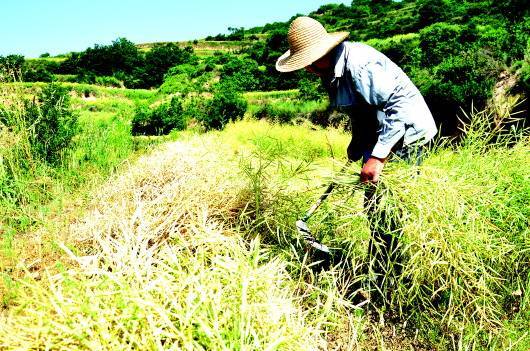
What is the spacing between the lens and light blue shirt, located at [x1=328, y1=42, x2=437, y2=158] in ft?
7.18

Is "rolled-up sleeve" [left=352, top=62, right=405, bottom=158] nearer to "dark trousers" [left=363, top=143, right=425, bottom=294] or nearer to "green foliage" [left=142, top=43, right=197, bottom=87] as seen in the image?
"dark trousers" [left=363, top=143, right=425, bottom=294]

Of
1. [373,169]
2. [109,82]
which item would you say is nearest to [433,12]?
[373,169]

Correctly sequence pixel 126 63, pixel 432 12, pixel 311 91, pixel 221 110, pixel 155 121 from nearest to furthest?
pixel 155 121 < pixel 221 110 < pixel 311 91 < pixel 432 12 < pixel 126 63

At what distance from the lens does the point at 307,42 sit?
93.5 inches

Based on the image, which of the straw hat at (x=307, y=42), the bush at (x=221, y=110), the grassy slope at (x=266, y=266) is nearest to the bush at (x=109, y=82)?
the bush at (x=221, y=110)

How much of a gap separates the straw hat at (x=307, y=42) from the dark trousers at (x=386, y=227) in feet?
2.20

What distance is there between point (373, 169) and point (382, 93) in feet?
1.28

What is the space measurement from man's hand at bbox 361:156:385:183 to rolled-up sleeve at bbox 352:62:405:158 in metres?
0.04

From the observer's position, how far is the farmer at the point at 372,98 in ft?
7.22

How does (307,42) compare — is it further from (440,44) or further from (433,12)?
(433,12)

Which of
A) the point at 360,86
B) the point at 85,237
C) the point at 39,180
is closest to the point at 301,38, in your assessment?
the point at 360,86

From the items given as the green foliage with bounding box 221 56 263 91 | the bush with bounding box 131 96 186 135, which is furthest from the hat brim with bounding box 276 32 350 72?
the green foliage with bounding box 221 56 263 91

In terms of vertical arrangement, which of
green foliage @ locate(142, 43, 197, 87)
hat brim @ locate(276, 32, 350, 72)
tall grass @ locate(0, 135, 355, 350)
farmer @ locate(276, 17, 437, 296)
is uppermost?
green foliage @ locate(142, 43, 197, 87)

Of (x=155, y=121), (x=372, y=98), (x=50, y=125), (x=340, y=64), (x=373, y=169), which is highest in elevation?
(x=340, y=64)
